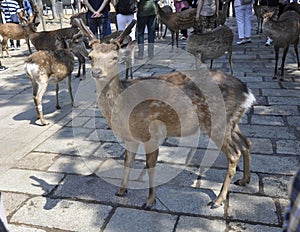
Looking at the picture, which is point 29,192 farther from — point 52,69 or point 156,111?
point 52,69

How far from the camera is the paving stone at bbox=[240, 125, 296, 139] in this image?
4355mm

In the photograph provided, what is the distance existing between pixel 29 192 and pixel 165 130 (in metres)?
1.56

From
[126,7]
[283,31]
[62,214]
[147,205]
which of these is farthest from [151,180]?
[126,7]

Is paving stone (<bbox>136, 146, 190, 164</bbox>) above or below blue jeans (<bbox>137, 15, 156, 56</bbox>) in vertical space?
below

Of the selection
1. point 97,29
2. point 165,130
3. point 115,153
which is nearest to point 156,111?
point 165,130

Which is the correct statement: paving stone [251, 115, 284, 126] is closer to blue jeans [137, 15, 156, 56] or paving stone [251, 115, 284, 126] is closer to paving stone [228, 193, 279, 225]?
paving stone [228, 193, 279, 225]

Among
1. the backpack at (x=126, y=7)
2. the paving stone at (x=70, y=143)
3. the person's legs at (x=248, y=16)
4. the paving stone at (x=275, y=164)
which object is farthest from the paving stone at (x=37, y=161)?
the person's legs at (x=248, y=16)

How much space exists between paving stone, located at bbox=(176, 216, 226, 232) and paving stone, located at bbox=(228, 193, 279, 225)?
18 centimetres

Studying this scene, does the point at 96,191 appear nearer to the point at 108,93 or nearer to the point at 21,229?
the point at 21,229

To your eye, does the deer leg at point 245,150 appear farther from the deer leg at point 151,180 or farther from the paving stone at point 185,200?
the deer leg at point 151,180

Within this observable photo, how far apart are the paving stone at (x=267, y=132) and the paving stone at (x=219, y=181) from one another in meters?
1.05

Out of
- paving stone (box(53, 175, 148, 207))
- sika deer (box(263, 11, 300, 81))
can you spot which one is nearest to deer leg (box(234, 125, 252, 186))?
paving stone (box(53, 175, 148, 207))

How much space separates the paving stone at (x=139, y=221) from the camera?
281 cm

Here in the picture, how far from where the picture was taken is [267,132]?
14.7 ft
